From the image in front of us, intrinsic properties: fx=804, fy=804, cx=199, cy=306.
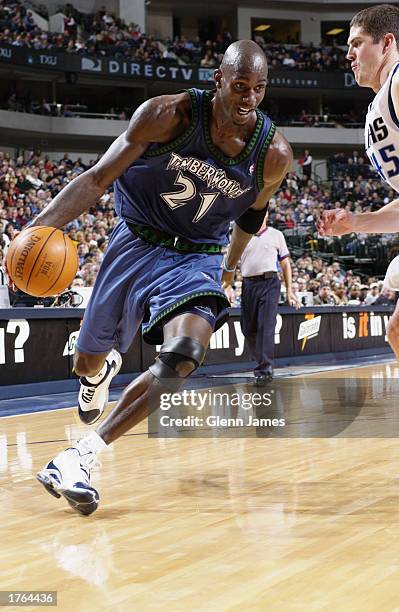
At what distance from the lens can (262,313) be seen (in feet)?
28.8

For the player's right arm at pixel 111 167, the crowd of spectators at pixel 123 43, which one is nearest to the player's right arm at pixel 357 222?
the player's right arm at pixel 111 167

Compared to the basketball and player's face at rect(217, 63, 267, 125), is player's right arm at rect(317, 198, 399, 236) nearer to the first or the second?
player's face at rect(217, 63, 267, 125)

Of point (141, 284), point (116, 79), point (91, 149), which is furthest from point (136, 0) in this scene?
point (141, 284)

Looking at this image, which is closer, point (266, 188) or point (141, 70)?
point (266, 188)

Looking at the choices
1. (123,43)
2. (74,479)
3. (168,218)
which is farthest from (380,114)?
(123,43)

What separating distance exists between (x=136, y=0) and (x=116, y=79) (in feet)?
12.8

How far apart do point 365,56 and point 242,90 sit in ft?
2.09

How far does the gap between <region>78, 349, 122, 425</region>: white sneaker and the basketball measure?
0.99 metres

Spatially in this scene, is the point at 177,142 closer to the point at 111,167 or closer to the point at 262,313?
the point at 111,167

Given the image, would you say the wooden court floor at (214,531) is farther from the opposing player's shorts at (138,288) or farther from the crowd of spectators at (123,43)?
the crowd of spectators at (123,43)

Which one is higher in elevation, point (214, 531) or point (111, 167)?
point (111, 167)

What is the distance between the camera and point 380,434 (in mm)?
5488

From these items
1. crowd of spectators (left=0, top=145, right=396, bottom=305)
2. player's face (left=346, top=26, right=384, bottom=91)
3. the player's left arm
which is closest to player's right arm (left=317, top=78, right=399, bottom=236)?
player's face (left=346, top=26, right=384, bottom=91)

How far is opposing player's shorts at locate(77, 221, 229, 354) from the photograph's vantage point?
3569 mm
